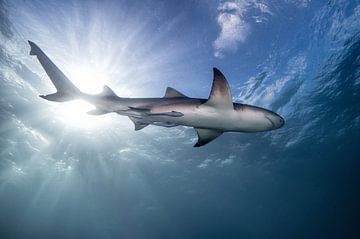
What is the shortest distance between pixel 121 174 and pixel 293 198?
38.0m

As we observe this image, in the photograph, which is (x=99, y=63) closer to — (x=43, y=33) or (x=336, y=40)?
(x=43, y=33)

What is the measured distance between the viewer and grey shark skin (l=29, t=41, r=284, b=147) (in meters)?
4.32

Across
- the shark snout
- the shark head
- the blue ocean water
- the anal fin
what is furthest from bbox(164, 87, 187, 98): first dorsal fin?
the blue ocean water

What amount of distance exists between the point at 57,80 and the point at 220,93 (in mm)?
3497

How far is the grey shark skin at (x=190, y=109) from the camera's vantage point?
14.2 feet

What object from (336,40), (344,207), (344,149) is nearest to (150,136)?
(336,40)

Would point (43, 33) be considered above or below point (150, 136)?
below

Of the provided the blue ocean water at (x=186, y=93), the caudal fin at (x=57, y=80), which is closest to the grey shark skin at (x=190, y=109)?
the caudal fin at (x=57, y=80)

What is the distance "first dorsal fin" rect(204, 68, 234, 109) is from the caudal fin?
2958 mm

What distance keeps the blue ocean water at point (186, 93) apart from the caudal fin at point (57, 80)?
21.7 feet

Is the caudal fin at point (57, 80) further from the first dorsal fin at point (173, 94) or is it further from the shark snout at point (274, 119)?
the shark snout at point (274, 119)

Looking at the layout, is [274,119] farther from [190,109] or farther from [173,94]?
[173,94]

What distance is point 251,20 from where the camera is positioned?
1162 centimetres

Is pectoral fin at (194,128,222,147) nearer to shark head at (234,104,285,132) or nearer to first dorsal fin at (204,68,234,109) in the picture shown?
shark head at (234,104,285,132)
